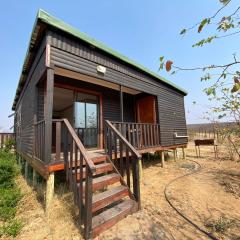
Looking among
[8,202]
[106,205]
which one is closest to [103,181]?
[106,205]

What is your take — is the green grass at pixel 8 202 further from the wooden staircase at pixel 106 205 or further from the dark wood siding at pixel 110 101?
the dark wood siding at pixel 110 101

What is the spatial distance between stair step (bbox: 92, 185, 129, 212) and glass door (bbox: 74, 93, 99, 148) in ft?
11.6

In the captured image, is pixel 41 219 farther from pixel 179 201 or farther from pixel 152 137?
pixel 152 137

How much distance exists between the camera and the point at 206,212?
3.90 m

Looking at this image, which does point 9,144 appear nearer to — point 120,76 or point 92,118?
point 92,118

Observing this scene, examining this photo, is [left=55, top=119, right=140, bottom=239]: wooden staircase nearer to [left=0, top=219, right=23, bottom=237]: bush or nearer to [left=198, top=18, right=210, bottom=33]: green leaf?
[left=0, top=219, right=23, bottom=237]: bush

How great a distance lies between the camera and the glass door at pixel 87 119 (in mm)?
7051

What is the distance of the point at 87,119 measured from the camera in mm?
7359

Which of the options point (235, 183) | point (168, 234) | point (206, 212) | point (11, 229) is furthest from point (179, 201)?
point (11, 229)

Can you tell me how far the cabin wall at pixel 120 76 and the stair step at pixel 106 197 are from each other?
3242 mm

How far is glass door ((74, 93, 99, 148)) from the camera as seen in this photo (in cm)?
705

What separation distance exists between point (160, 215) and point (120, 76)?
4.60m

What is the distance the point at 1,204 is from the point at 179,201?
440cm

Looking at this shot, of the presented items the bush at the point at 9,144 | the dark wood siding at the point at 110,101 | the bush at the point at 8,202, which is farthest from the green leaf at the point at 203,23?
the bush at the point at 9,144
